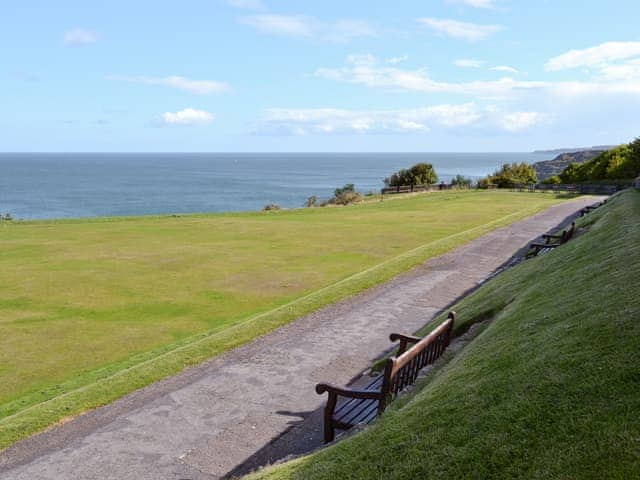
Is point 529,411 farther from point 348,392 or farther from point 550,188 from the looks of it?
point 550,188

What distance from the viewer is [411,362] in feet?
25.4

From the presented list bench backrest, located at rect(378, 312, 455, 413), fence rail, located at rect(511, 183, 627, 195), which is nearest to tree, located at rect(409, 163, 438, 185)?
fence rail, located at rect(511, 183, 627, 195)

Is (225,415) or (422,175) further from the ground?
(422,175)

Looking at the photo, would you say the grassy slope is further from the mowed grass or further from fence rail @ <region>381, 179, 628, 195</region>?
fence rail @ <region>381, 179, 628, 195</region>

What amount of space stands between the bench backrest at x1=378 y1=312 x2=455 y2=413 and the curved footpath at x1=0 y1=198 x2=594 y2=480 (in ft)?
3.97

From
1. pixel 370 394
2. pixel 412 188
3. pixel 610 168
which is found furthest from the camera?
pixel 412 188

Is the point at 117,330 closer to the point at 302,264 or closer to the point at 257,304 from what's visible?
the point at 257,304

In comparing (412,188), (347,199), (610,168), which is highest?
(610,168)

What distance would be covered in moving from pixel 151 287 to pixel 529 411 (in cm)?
1379

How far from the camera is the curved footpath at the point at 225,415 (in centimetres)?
703

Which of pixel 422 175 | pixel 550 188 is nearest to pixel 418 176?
pixel 422 175

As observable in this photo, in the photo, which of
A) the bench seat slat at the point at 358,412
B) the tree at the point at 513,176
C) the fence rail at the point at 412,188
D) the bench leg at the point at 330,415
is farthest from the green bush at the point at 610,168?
the bench leg at the point at 330,415

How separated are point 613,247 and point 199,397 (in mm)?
7872

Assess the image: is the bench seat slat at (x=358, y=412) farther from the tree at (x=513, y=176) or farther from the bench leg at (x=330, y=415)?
the tree at (x=513, y=176)
